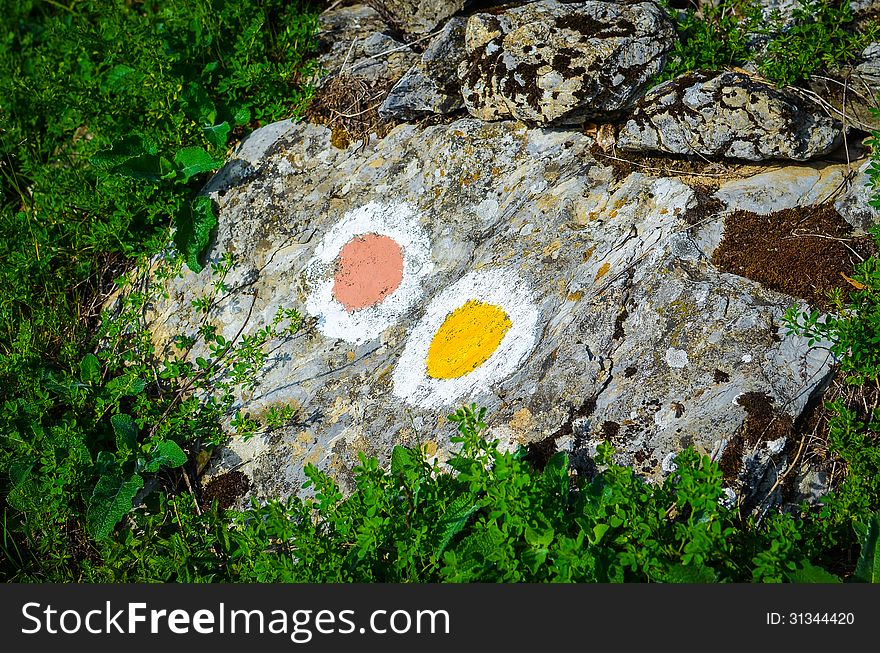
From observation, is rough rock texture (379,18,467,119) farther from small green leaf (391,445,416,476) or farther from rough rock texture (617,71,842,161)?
small green leaf (391,445,416,476)

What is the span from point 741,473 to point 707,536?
0.46 metres

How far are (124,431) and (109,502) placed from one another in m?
0.36

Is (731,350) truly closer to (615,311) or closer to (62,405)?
(615,311)

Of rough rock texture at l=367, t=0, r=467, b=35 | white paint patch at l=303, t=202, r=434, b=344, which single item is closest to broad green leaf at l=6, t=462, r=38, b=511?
white paint patch at l=303, t=202, r=434, b=344

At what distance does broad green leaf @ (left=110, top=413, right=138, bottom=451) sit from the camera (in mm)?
3590

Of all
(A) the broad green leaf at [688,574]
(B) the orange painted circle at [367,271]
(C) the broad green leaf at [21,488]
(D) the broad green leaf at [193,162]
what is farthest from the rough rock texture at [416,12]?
(A) the broad green leaf at [688,574]

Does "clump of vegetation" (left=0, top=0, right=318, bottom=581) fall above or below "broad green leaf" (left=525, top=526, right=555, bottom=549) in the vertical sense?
above

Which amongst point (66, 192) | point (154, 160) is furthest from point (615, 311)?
point (66, 192)

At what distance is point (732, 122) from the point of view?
337cm

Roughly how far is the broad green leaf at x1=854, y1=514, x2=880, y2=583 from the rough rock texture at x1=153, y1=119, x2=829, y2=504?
14.6 inches

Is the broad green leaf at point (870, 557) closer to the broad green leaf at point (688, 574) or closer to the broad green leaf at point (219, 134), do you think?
the broad green leaf at point (688, 574)

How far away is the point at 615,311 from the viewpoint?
10.5 ft

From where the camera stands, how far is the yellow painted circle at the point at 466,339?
11.1 feet

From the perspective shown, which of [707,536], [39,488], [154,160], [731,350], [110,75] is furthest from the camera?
[110,75]
